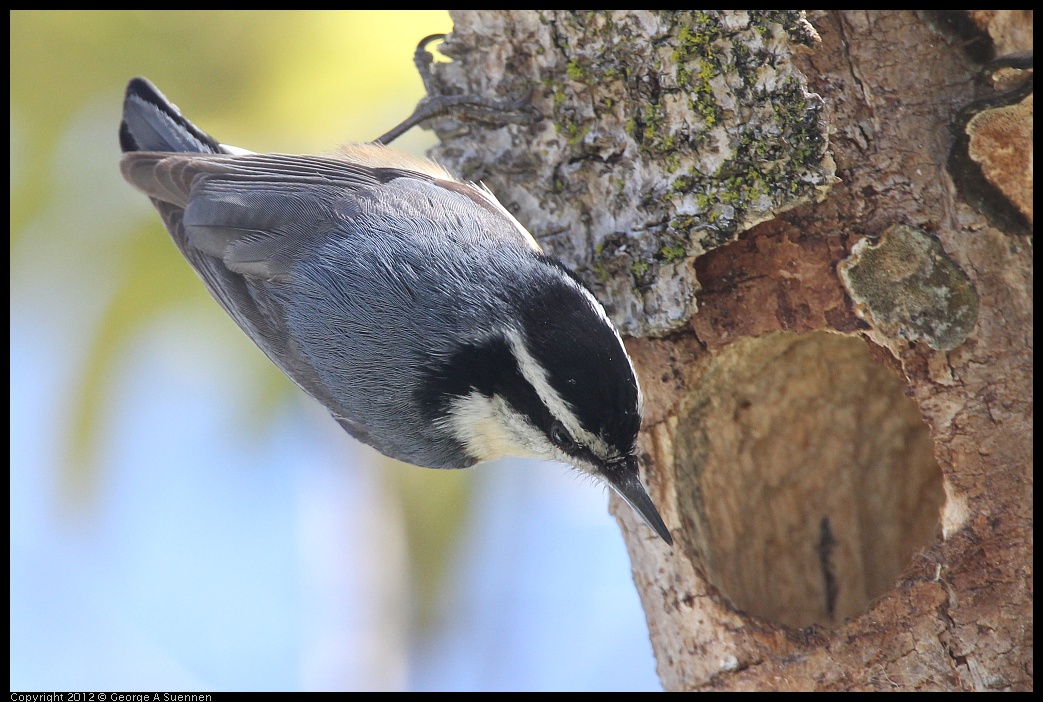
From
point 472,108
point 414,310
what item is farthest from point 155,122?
point 414,310

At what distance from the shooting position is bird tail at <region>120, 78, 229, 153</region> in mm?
2453

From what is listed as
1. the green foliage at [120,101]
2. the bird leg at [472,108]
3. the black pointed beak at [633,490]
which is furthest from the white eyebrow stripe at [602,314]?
the green foliage at [120,101]

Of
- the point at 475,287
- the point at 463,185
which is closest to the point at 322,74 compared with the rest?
the point at 463,185

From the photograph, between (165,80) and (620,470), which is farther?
(165,80)

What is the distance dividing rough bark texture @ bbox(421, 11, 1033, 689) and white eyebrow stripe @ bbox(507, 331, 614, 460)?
305mm

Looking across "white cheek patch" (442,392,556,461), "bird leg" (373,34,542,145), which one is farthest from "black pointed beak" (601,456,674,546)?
"bird leg" (373,34,542,145)

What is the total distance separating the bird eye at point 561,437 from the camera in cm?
182

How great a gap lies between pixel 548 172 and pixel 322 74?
2.81 feet

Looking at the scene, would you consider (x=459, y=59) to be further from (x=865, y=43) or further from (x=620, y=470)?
(x=620, y=470)

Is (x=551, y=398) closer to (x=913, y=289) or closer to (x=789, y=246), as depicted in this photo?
(x=789, y=246)

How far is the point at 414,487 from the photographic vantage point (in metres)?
3.15

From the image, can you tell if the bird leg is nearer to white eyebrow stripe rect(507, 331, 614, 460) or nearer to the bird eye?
white eyebrow stripe rect(507, 331, 614, 460)

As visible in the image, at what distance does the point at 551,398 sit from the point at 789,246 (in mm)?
582

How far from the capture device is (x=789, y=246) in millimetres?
1915
